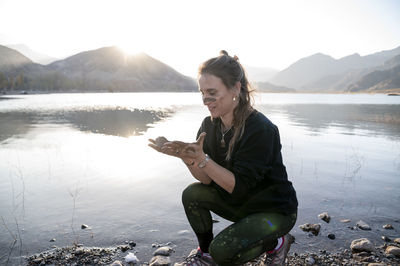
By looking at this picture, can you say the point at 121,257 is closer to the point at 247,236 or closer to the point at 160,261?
the point at 160,261

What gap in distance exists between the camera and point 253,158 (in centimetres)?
314

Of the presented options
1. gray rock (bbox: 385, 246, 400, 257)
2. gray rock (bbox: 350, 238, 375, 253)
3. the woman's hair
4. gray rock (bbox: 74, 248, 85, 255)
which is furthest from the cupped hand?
gray rock (bbox: 385, 246, 400, 257)

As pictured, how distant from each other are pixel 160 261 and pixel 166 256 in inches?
8.8

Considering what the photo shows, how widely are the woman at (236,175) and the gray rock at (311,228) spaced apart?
1785 mm

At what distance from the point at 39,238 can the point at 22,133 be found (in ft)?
46.1

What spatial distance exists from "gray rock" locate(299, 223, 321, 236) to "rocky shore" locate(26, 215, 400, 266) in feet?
1.89

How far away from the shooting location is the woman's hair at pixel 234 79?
3424 millimetres

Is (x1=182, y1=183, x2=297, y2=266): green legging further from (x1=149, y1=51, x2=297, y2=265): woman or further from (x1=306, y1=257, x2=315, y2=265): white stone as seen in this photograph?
(x1=306, y1=257, x2=315, y2=265): white stone

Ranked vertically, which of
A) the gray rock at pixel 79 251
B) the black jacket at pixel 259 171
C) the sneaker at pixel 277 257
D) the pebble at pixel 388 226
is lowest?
the pebble at pixel 388 226

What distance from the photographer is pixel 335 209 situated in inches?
251

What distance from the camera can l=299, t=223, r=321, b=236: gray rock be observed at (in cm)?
520

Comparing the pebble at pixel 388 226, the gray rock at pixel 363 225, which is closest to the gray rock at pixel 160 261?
the gray rock at pixel 363 225

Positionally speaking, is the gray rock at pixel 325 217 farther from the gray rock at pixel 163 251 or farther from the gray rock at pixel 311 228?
the gray rock at pixel 163 251

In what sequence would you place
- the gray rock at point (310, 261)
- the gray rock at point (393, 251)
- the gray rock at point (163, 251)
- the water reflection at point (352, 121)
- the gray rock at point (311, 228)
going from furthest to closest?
the water reflection at point (352, 121) → the gray rock at point (311, 228) → the gray rock at point (163, 251) → the gray rock at point (393, 251) → the gray rock at point (310, 261)
